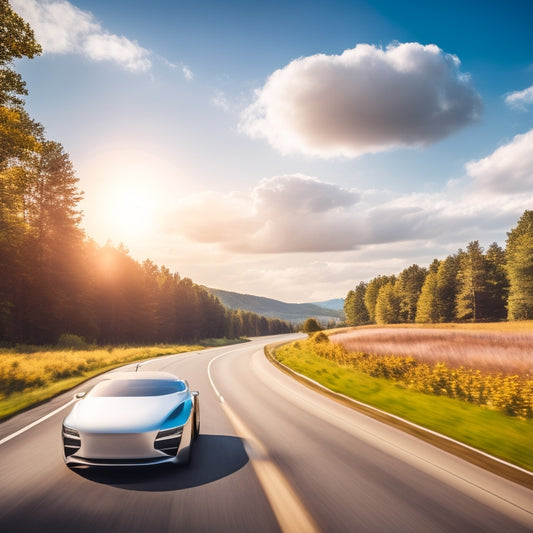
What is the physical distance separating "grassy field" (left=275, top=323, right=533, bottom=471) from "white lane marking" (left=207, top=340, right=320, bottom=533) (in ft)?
14.5

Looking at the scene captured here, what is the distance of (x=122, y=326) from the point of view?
57.9 m

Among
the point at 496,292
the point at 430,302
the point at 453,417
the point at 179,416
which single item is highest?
the point at 496,292

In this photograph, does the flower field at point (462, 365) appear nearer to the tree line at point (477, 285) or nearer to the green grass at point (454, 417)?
the green grass at point (454, 417)

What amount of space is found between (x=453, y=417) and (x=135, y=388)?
858 centimetres

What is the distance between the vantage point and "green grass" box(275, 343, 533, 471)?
7.82m

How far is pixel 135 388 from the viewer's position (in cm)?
695

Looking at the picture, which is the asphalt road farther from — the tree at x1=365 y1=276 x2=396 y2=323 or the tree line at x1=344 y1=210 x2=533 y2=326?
the tree at x1=365 y1=276 x2=396 y2=323

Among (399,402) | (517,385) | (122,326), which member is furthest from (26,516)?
(122,326)

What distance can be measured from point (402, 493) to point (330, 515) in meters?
1.35

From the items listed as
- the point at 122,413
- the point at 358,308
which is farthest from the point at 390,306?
the point at 122,413

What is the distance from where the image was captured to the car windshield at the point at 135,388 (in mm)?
6699

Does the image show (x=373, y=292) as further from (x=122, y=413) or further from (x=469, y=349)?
(x=122, y=413)

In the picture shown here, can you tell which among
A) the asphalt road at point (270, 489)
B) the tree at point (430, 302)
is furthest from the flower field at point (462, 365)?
the tree at point (430, 302)

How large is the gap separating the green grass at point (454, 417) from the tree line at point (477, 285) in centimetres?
4652
